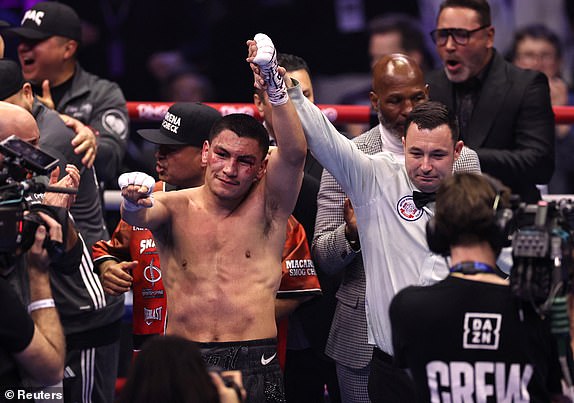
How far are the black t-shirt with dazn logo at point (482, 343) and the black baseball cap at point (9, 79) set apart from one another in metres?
2.04

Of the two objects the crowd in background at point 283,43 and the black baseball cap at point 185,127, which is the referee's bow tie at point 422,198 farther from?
the crowd in background at point 283,43

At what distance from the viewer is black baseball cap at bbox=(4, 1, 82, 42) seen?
17.5ft

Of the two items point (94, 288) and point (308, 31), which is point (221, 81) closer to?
point (308, 31)

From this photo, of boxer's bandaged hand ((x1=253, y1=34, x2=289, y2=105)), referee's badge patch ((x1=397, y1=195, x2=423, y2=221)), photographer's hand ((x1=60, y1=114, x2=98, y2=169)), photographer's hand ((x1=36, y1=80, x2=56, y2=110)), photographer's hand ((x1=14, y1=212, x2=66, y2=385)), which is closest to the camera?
photographer's hand ((x1=14, y1=212, x2=66, y2=385))

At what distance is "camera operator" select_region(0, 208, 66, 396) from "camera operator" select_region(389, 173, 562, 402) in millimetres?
1047

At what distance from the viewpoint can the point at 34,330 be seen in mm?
3371

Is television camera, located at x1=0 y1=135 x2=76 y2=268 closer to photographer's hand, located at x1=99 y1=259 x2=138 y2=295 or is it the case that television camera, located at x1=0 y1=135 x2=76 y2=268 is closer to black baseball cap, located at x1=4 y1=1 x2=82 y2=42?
photographer's hand, located at x1=99 y1=259 x2=138 y2=295

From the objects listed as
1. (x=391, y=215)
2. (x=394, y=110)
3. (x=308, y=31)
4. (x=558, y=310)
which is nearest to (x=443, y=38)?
(x=394, y=110)

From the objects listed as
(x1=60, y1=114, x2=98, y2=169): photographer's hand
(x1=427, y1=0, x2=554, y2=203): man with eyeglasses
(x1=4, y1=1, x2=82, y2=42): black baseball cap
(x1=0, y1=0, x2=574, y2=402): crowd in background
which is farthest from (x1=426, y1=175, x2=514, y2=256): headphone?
(x1=0, y1=0, x2=574, y2=402): crowd in background

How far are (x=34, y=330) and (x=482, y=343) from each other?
125 cm

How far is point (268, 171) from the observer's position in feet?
13.4

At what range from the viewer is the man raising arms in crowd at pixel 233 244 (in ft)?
13.2

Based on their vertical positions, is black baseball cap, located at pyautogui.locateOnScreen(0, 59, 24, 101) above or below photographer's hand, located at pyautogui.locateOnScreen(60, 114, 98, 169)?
above

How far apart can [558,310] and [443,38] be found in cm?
203
